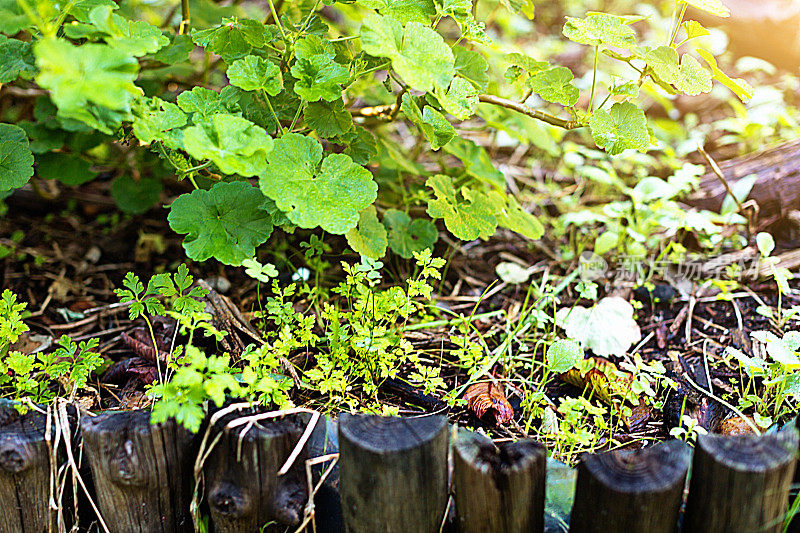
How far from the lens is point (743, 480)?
101 cm

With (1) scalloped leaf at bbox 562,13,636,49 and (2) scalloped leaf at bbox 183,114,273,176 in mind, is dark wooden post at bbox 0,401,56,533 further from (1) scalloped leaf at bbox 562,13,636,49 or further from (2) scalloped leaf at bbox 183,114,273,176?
(1) scalloped leaf at bbox 562,13,636,49

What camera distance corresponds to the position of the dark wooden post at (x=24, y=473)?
1199 millimetres

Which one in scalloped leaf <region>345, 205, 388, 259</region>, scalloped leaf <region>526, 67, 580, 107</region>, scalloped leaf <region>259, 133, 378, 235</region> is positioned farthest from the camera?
scalloped leaf <region>345, 205, 388, 259</region>

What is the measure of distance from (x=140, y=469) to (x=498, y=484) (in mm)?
682

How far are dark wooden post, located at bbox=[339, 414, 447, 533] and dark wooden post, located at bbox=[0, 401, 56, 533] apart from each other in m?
0.60

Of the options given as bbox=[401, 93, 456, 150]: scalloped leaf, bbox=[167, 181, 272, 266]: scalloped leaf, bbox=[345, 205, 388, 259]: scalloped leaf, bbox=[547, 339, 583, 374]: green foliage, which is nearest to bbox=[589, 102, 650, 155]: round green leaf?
bbox=[401, 93, 456, 150]: scalloped leaf

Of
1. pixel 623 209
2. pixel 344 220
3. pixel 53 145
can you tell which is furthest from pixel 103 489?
pixel 623 209

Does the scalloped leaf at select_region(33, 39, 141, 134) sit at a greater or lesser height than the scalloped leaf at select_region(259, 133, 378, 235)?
greater

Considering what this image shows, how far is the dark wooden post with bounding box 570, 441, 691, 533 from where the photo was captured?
1023 mm

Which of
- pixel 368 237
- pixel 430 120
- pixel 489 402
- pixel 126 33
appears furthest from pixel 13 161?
pixel 489 402

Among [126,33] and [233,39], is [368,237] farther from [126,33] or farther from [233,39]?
[126,33]

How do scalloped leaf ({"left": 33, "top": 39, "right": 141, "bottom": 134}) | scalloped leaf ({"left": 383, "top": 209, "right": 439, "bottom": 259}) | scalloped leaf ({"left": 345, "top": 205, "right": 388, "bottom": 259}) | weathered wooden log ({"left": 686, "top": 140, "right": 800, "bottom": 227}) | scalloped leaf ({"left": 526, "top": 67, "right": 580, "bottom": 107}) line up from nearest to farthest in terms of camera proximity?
1. scalloped leaf ({"left": 33, "top": 39, "right": 141, "bottom": 134})
2. scalloped leaf ({"left": 526, "top": 67, "right": 580, "bottom": 107})
3. scalloped leaf ({"left": 345, "top": 205, "right": 388, "bottom": 259})
4. scalloped leaf ({"left": 383, "top": 209, "right": 439, "bottom": 259})
5. weathered wooden log ({"left": 686, "top": 140, "right": 800, "bottom": 227})

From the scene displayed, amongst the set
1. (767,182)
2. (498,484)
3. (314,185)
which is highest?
(314,185)

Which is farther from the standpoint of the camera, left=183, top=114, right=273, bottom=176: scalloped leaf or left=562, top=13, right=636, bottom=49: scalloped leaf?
left=562, top=13, right=636, bottom=49: scalloped leaf
